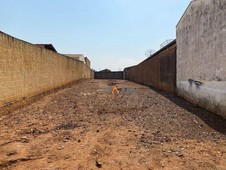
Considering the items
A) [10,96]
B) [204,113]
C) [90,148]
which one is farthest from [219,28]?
[10,96]

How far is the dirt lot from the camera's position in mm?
2609

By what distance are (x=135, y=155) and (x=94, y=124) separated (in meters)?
1.91

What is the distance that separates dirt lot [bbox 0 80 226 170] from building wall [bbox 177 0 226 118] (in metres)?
0.70

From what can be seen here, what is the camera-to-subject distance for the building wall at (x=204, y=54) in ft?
16.7

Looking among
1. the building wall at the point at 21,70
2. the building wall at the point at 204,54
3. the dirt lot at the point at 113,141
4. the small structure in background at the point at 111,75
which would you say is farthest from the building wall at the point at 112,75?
the dirt lot at the point at 113,141

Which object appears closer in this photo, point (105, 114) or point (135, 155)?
point (135, 155)

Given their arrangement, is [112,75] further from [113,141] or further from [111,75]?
[113,141]

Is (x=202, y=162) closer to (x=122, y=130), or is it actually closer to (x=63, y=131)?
(x=122, y=130)

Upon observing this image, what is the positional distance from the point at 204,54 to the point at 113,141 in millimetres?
4642

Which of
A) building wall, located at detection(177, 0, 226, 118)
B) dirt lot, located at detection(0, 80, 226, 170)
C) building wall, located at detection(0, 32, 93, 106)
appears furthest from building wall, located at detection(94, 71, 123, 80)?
dirt lot, located at detection(0, 80, 226, 170)

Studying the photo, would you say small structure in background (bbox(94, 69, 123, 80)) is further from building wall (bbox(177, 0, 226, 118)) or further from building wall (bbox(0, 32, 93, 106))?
building wall (bbox(177, 0, 226, 118))

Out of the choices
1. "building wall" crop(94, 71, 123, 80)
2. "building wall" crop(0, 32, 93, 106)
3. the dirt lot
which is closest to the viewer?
the dirt lot

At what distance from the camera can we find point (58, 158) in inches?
108

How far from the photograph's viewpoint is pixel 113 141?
3434 mm
